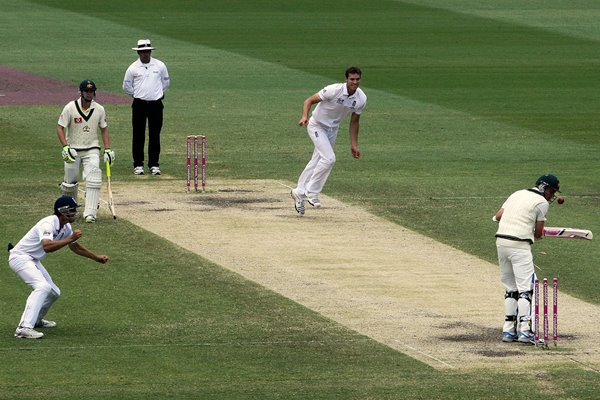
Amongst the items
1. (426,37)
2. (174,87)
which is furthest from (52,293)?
(426,37)

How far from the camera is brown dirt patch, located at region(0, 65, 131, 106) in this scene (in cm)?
3469

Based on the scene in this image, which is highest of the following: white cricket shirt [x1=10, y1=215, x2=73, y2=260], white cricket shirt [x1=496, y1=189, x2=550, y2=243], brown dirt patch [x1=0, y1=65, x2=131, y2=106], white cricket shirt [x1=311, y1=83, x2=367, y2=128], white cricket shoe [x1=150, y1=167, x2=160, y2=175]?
white cricket shirt [x1=311, y1=83, x2=367, y2=128]

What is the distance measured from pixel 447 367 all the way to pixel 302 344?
62.7 inches

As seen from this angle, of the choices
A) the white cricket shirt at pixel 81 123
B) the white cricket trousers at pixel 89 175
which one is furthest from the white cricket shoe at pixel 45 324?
the white cricket shirt at pixel 81 123

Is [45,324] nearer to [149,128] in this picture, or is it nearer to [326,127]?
[326,127]

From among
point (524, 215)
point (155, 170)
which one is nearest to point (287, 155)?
point (155, 170)

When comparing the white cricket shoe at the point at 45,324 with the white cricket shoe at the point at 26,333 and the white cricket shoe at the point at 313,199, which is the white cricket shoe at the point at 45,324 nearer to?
the white cricket shoe at the point at 26,333

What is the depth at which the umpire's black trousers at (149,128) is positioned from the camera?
2650 centimetres

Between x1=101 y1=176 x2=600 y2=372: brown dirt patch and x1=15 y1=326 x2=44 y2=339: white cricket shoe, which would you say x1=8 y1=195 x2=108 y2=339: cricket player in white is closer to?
x1=15 y1=326 x2=44 y2=339: white cricket shoe

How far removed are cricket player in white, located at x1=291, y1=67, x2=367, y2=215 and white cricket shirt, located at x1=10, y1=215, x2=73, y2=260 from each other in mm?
7245

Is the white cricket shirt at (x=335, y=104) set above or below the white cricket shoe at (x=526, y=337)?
above

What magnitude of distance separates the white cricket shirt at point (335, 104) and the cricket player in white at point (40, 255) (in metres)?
7.43

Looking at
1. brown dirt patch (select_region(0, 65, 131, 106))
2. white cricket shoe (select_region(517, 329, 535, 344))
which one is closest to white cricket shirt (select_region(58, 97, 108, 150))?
white cricket shoe (select_region(517, 329, 535, 344))

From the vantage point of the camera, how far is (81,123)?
861 inches
